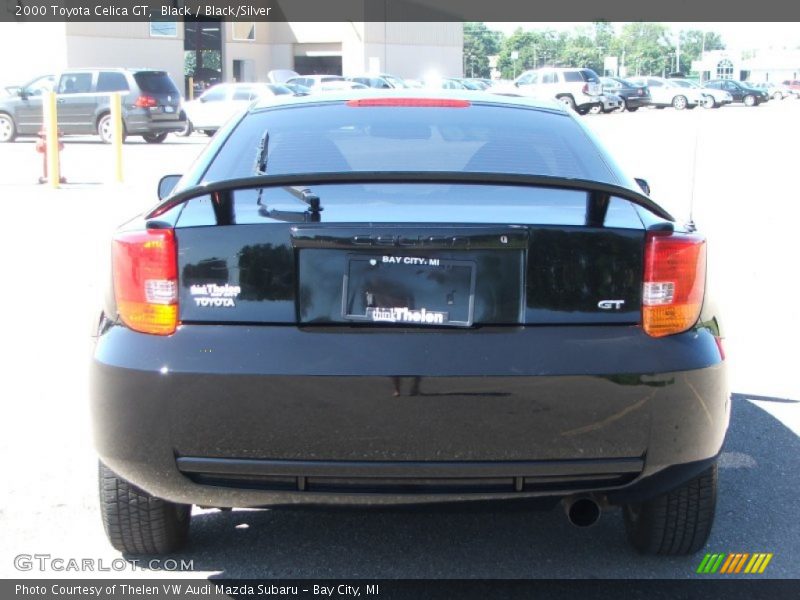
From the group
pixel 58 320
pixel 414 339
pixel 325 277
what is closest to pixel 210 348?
pixel 325 277

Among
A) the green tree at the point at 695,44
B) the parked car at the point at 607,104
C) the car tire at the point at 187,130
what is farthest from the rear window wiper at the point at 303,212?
the green tree at the point at 695,44

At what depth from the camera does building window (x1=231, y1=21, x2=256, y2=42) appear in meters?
57.1

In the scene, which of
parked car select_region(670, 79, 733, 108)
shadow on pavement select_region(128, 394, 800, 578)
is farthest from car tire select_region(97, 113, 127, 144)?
parked car select_region(670, 79, 733, 108)

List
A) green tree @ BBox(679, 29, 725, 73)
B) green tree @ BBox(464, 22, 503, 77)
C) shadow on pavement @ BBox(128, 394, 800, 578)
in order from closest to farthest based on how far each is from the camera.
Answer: shadow on pavement @ BBox(128, 394, 800, 578), green tree @ BBox(464, 22, 503, 77), green tree @ BBox(679, 29, 725, 73)

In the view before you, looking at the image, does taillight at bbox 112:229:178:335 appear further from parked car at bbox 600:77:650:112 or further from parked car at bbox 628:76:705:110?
parked car at bbox 628:76:705:110

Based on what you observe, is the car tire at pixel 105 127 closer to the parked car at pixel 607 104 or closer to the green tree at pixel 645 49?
the parked car at pixel 607 104

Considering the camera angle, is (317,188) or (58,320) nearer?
(317,188)

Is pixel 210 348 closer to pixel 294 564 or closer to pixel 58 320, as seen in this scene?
pixel 294 564

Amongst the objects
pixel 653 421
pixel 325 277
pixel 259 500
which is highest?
pixel 325 277

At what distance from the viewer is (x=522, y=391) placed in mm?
2951

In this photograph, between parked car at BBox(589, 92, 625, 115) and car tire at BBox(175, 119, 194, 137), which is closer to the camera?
car tire at BBox(175, 119, 194, 137)

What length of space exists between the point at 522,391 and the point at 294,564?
1.20 m

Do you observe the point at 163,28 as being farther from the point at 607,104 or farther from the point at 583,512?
the point at 583,512

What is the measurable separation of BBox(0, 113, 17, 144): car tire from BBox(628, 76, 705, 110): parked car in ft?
125
